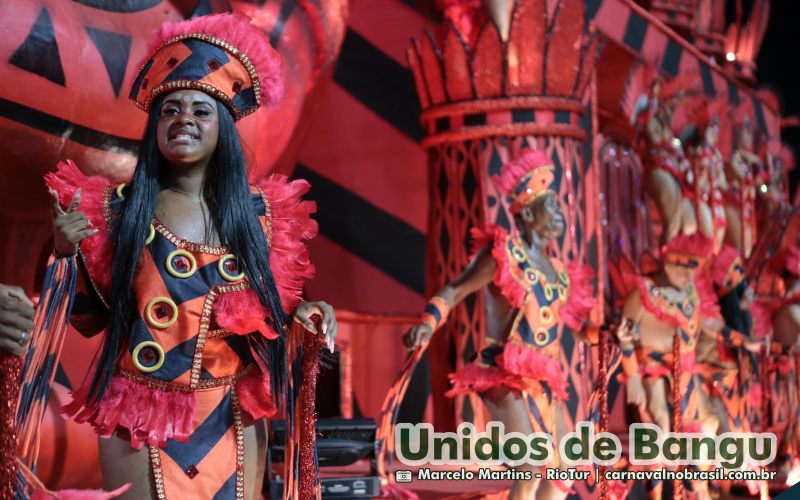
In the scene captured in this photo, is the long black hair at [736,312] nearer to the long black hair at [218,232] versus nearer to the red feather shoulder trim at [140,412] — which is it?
the long black hair at [218,232]

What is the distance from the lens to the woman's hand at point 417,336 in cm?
449

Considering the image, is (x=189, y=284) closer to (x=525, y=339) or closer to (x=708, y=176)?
(x=525, y=339)

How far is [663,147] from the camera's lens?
789 cm

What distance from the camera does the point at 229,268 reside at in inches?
106

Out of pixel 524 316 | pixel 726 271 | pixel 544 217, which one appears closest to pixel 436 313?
pixel 524 316

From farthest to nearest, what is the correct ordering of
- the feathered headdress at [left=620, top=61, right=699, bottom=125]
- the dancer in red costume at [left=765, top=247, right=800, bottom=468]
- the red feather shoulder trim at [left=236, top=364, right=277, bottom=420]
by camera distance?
1. the feathered headdress at [left=620, top=61, right=699, bottom=125]
2. the dancer in red costume at [left=765, top=247, right=800, bottom=468]
3. the red feather shoulder trim at [left=236, top=364, right=277, bottom=420]

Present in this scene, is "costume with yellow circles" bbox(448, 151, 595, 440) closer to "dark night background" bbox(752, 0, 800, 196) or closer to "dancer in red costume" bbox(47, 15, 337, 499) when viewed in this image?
"dancer in red costume" bbox(47, 15, 337, 499)

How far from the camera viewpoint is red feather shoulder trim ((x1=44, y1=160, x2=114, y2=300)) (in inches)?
103

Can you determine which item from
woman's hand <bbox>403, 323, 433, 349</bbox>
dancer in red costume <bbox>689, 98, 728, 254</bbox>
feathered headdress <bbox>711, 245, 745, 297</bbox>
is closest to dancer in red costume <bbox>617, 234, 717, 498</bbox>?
feathered headdress <bbox>711, 245, 745, 297</bbox>

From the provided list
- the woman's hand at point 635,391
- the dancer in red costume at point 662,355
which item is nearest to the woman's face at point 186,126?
the dancer in red costume at point 662,355

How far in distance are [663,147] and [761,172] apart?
8.88 ft

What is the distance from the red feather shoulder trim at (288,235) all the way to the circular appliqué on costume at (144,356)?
0.31 metres

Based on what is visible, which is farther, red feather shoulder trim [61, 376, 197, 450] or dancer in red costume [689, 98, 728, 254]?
dancer in red costume [689, 98, 728, 254]

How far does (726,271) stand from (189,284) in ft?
17.9
